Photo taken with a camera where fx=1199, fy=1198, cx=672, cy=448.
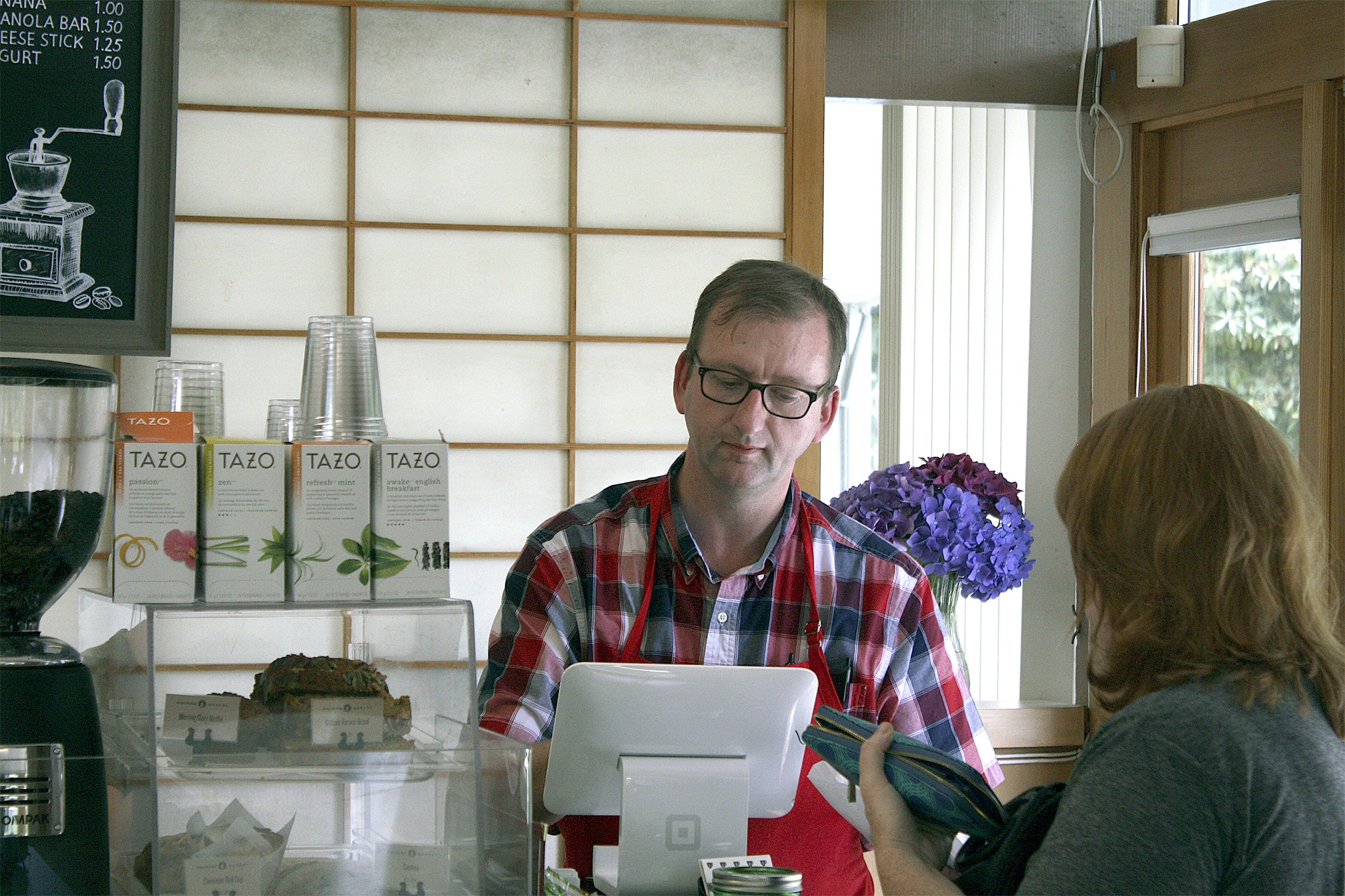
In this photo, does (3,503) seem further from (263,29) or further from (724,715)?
(263,29)

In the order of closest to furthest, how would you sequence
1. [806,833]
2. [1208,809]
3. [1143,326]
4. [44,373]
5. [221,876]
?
1. [1208,809]
2. [221,876]
3. [44,373]
4. [806,833]
5. [1143,326]

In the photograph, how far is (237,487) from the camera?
1159mm

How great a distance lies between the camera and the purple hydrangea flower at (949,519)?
2.55 metres

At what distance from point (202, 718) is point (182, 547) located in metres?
0.17

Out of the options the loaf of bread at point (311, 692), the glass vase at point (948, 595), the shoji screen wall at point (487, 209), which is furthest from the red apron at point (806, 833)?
the shoji screen wall at point (487, 209)

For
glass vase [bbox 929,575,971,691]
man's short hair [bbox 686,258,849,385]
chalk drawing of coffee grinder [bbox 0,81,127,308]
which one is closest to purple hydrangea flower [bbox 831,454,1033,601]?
glass vase [bbox 929,575,971,691]

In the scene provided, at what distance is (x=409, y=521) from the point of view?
3.90ft

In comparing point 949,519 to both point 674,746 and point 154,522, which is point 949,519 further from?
point 154,522

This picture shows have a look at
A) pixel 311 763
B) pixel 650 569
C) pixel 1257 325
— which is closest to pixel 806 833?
pixel 650 569

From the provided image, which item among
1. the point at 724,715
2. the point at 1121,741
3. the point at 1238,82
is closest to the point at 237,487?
the point at 724,715

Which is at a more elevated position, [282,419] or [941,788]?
[282,419]

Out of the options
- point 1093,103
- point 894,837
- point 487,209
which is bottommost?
point 894,837

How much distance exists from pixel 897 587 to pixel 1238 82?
1.76 metres

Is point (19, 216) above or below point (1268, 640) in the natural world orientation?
above
